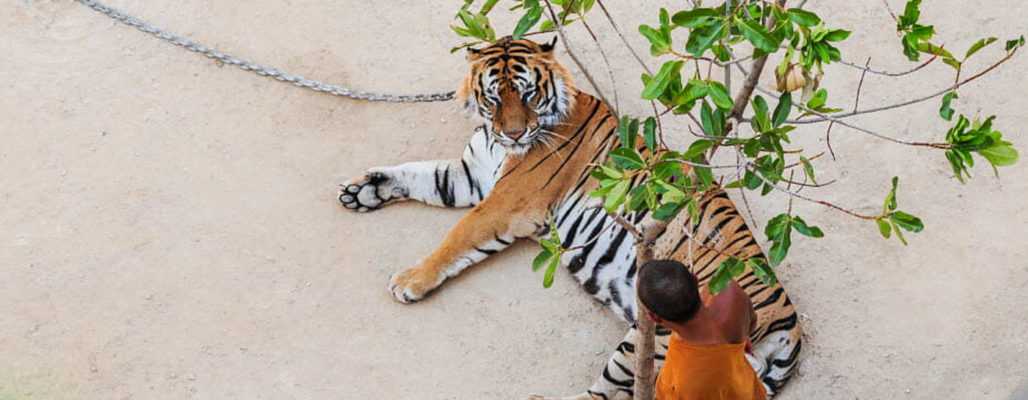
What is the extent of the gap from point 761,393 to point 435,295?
1439 mm

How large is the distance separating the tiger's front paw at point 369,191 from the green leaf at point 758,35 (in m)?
2.56

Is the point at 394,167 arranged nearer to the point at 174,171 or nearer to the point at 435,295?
the point at 435,295

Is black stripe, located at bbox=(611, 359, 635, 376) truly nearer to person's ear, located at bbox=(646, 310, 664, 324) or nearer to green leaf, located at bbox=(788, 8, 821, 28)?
person's ear, located at bbox=(646, 310, 664, 324)

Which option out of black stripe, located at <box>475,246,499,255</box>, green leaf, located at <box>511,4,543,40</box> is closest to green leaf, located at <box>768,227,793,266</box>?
green leaf, located at <box>511,4,543,40</box>

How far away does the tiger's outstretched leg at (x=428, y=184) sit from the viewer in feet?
15.7

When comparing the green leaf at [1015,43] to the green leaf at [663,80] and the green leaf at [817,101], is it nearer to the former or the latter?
the green leaf at [817,101]

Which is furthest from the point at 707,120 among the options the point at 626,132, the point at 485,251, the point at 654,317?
the point at 485,251

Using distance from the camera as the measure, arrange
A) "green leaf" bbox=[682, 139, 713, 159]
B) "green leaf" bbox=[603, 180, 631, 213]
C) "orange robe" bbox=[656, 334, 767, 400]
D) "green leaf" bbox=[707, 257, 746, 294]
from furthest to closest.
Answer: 1. "orange robe" bbox=[656, 334, 767, 400]
2. "green leaf" bbox=[707, 257, 746, 294]
3. "green leaf" bbox=[682, 139, 713, 159]
4. "green leaf" bbox=[603, 180, 631, 213]

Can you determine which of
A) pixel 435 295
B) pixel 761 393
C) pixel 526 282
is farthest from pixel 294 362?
pixel 761 393

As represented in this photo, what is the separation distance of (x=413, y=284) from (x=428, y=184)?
50cm

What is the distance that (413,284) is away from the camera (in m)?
4.45

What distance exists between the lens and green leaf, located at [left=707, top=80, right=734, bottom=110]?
8.36 ft

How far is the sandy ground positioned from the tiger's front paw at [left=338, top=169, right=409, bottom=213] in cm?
6

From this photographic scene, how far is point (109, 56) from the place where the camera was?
5434mm
